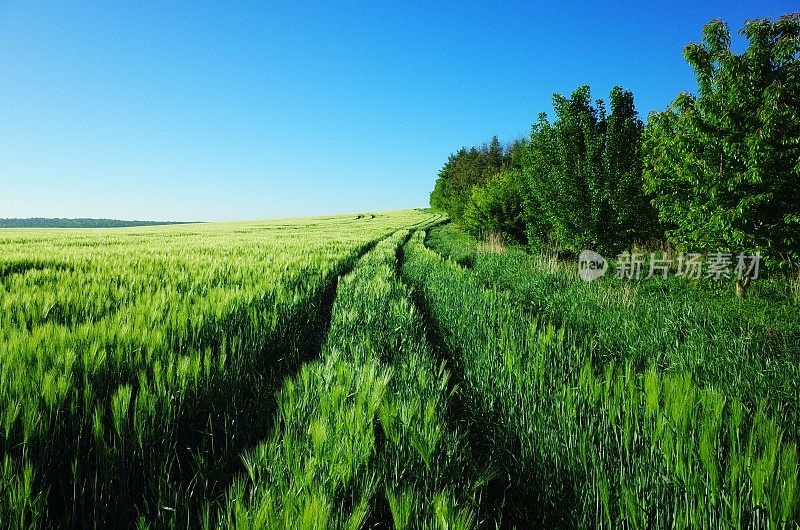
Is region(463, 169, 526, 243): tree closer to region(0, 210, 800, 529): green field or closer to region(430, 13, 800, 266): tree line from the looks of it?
region(430, 13, 800, 266): tree line

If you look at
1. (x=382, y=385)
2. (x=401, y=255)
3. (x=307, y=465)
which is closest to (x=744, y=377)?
(x=382, y=385)


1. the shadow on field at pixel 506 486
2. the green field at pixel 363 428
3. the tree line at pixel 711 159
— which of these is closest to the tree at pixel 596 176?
the tree line at pixel 711 159

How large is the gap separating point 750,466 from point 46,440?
2853 millimetres

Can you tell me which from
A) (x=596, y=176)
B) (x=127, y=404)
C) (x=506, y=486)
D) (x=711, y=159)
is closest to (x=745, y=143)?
(x=711, y=159)

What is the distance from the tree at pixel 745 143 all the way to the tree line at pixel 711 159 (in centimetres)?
2

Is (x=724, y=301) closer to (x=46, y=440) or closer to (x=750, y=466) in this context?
(x=750, y=466)

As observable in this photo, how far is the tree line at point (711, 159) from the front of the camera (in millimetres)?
5816

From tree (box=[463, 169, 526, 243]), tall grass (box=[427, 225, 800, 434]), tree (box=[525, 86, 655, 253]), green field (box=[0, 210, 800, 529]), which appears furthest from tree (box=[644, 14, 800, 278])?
tree (box=[463, 169, 526, 243])

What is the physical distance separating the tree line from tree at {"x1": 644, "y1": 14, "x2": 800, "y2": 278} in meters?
0.02

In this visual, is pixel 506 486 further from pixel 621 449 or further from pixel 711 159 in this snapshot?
pixel 711 159

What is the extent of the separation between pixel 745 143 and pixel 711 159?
21.7 inches

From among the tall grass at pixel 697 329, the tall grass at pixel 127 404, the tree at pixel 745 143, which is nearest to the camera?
the tall grass at pixel 127 404

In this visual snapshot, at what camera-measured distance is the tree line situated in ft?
19.1

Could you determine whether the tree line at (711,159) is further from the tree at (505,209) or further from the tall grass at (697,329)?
the tree at (505,209)
